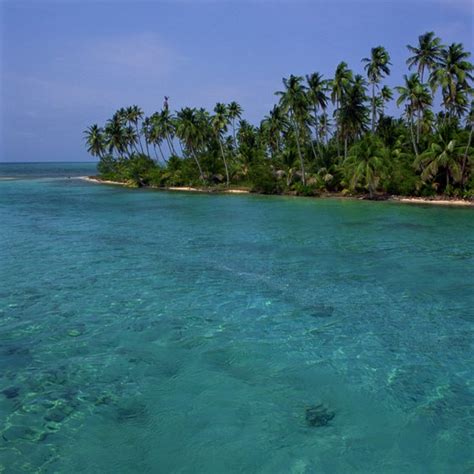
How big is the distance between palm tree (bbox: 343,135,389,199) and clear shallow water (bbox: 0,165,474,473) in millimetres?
24290

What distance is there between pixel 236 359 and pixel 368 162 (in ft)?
136

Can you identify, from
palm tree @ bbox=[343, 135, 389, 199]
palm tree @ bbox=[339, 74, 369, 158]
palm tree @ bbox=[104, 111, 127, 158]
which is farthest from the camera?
palm tree @ bbox=[104, 111, 127, 158]

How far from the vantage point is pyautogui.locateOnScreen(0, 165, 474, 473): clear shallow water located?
7.68 meters

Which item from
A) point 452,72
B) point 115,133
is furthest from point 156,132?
point 452,72

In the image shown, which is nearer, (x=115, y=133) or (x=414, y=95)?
(x=414, y=95)

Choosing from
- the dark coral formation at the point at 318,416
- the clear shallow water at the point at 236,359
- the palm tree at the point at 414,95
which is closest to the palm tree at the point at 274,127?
the palm tree at the point at 414,95

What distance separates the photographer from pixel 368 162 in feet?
159

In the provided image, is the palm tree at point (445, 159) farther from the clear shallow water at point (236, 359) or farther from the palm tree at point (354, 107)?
the clear shallow water at point (236, 359)

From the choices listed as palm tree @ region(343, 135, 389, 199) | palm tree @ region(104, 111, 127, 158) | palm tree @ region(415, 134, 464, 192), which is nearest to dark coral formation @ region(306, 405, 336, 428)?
palm tree @ region(343, 135, 389, 199)

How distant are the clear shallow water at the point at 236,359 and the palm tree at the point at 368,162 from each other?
2429cm

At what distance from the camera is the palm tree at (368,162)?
4830 centimetres

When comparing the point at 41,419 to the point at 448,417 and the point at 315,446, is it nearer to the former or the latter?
the point at 315,446

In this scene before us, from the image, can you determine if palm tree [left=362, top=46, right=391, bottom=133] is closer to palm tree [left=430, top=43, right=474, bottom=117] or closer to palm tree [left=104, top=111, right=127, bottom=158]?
palm tree [left=430, top=43, right=474, bottom=117]

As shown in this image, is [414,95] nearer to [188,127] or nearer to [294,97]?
[294,97]
